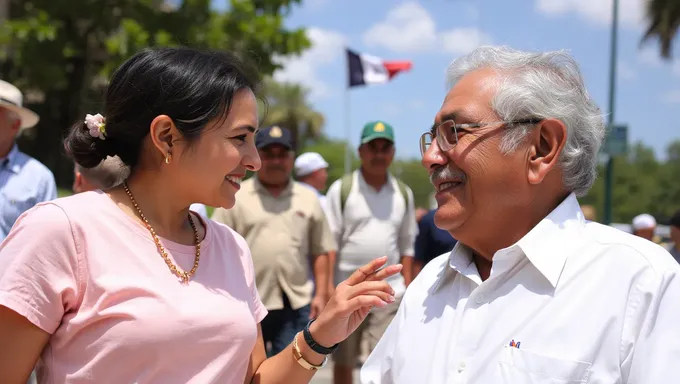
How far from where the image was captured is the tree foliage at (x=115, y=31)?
60.0 ft

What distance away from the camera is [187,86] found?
7.14 feet

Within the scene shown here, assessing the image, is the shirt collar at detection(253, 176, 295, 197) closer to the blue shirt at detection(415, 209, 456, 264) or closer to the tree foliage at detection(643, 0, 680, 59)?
the blue shirt at detection(415, 209, 456, 264)

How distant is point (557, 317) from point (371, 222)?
174 inches

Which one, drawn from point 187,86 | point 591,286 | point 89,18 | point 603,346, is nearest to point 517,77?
point 591,286

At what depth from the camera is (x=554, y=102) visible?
6.57 ft

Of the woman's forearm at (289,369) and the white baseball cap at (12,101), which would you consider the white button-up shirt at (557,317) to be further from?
the white baseball cap at (12,101)

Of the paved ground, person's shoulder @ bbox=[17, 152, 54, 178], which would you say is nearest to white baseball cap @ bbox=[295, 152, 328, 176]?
the paved ground

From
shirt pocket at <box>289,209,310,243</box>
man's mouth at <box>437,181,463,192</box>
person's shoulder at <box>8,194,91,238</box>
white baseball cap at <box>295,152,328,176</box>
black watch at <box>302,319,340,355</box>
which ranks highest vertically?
person's shoulder at <box>8,194,91,238</box>

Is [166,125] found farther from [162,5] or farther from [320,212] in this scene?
[162,5]

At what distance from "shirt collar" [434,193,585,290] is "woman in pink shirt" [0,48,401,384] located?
383 mm

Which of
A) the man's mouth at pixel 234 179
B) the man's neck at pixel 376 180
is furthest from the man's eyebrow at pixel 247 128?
the man's neck at pixel 376 180

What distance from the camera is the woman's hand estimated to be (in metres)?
2.21

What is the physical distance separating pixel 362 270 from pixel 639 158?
57957 mm

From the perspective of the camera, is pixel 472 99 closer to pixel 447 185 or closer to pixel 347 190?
pixel 447 185
